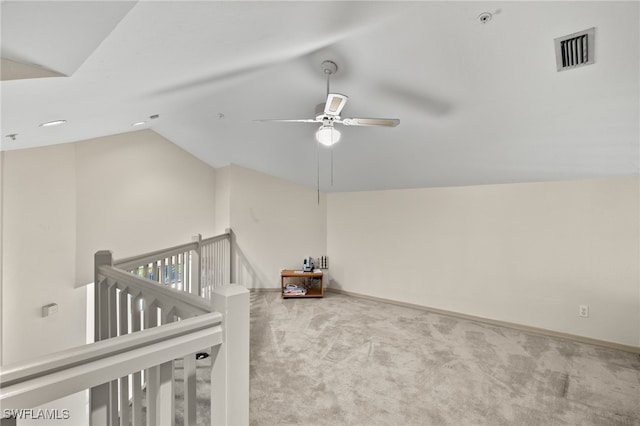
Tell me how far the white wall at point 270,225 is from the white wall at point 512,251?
0.83 metres

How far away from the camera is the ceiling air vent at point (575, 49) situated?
174 cm

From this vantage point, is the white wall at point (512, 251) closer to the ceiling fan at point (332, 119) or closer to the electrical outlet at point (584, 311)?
the electrical outlet at point (584, 311)

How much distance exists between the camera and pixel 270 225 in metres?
5.51

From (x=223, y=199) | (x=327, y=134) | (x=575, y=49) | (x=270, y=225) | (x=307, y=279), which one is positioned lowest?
(x=307, y=279)

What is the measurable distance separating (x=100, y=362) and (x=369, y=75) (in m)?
2.44

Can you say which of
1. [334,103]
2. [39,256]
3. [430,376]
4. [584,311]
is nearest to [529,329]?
[584,311]

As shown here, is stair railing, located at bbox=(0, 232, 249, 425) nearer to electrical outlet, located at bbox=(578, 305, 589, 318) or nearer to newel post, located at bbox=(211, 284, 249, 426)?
newel post, located at bbox=(211, 284, 249, 426)

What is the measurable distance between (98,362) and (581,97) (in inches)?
120

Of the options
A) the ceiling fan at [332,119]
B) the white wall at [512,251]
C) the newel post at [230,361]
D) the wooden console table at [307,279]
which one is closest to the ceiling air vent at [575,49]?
the ceiling fan at [332,119]

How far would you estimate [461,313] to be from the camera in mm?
4086

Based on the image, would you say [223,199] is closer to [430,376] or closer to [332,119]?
[332,119]

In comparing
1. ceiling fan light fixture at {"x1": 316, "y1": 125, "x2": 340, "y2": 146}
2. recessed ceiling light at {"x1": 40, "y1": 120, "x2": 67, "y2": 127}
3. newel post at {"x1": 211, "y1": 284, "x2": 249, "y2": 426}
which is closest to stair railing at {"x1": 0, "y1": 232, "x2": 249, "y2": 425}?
newel post at {"x1": 211, "y1": 284, "x2": 249, "y2": 426}

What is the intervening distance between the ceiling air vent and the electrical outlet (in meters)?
2.71

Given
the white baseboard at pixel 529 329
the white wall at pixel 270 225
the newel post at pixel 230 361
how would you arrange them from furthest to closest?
the white wall at pixel 270 225
the white baseboard at pixel 529 329
the newel post at pixel 230 361
